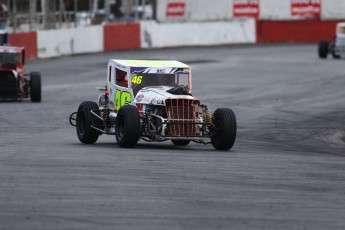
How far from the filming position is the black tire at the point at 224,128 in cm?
1720

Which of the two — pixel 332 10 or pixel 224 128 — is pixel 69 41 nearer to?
pixel 332 10

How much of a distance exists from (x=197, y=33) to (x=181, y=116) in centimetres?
3576

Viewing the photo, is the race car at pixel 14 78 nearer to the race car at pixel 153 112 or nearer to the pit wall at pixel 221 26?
the race car at pixel 153 112

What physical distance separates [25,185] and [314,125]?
12.4m

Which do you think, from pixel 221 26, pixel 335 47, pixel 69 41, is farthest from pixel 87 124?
pixel 221 26

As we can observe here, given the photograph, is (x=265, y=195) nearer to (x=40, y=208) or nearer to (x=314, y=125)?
(x=40, y=208)

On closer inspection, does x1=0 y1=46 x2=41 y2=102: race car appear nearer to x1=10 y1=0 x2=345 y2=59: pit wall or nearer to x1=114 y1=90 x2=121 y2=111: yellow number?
x1=114 y1=90 x2=121 y2=111: yellow number

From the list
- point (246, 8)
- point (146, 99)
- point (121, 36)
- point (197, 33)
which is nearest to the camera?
point (146, 99)

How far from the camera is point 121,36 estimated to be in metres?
49.5

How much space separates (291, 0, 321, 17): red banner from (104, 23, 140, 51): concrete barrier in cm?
852

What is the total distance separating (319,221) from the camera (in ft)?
34.6

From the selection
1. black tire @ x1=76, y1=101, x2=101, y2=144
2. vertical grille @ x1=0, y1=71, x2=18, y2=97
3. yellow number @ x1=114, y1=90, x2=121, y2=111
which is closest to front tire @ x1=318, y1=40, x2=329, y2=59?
vertical grille @ x1=0, y1=71, x2=18, y2=97

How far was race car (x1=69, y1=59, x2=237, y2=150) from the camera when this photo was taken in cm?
1709

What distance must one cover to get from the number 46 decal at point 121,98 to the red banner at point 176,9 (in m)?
37.1
